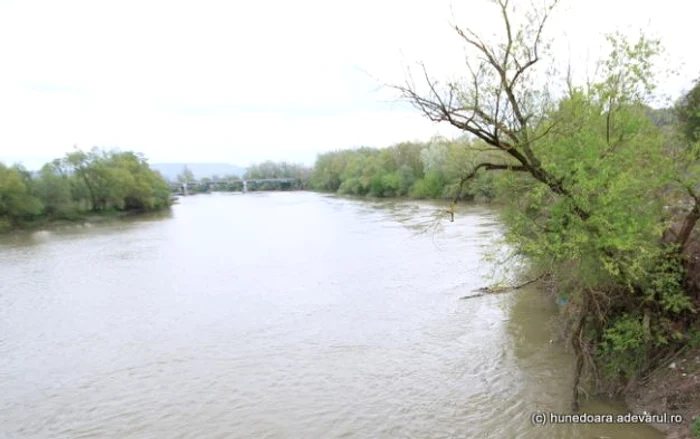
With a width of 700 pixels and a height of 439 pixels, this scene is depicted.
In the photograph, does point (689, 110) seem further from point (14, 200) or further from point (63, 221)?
point (63, 221)

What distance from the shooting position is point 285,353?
44.5 ft

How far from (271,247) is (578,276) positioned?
86.9ft

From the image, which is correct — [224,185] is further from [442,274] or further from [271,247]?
[442,274]

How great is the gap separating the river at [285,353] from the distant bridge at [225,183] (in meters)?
117

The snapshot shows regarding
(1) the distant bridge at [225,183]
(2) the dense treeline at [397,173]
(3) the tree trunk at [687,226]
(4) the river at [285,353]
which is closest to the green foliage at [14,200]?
(4) the river at [285,353]

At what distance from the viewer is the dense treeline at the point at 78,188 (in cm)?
4953

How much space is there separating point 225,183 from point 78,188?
9760cm

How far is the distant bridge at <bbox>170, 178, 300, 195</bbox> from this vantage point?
472ft

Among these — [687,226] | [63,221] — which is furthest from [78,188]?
A: [687,226]

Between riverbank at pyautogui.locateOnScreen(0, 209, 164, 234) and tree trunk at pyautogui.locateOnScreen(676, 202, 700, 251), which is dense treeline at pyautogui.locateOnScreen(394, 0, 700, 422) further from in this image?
riverbank at pyautogui.locateOnScreen(0, 209, 164, 234)

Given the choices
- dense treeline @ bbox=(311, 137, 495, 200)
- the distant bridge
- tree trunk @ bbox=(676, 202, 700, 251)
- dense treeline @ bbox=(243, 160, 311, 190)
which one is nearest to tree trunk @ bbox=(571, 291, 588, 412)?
tree trunk @ bbox=(676, 202, 700, 251)

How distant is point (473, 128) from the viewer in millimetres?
7566

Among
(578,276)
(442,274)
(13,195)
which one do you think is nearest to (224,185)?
(13,195)

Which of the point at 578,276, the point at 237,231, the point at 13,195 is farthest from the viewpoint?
the point at 13,195
